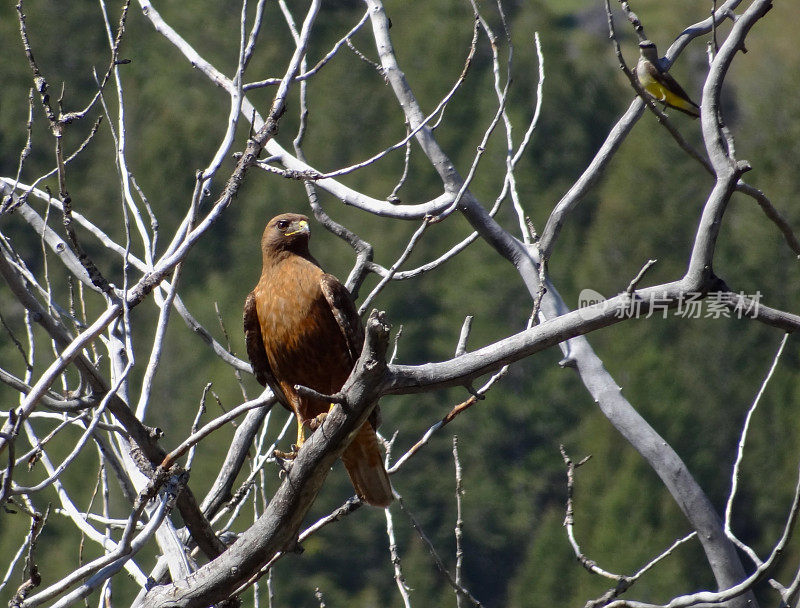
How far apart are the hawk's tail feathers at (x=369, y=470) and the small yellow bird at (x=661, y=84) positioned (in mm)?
1782

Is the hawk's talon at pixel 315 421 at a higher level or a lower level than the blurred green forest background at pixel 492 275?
lower

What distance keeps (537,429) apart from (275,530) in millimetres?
18173

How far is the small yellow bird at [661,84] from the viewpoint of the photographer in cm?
375

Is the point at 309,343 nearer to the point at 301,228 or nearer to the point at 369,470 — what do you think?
the point at 369,470

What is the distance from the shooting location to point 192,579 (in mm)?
2324

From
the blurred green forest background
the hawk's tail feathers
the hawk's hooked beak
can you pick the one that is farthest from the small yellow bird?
the blurred green forest background

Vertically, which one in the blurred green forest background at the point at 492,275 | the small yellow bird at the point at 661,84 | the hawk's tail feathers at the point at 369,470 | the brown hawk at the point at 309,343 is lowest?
the hawk's tail feathers at the point at 369,470

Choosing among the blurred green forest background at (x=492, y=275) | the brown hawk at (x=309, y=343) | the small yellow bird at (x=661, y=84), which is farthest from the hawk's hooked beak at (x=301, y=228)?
the blurred green forest background at (x=492, y=275)

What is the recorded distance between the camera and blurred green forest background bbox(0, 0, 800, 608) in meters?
17.1

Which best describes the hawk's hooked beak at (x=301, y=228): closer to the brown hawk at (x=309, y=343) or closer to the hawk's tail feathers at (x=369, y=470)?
the brown hawk at (x=309, y=343)

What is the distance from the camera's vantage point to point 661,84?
4023mm

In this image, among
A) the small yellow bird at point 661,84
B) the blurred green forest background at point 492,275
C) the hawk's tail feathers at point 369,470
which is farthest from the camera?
the blurred green forest background at point 492,275

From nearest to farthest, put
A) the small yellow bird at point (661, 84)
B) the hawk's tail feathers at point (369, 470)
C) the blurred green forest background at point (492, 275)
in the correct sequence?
the hawk's tail feathers at point (369, 470) → the small yellow bird at point (661, 84) → the blurred green forest background at point (492, 275)

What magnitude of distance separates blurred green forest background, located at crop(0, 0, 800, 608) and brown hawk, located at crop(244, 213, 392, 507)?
1212 centimetres
